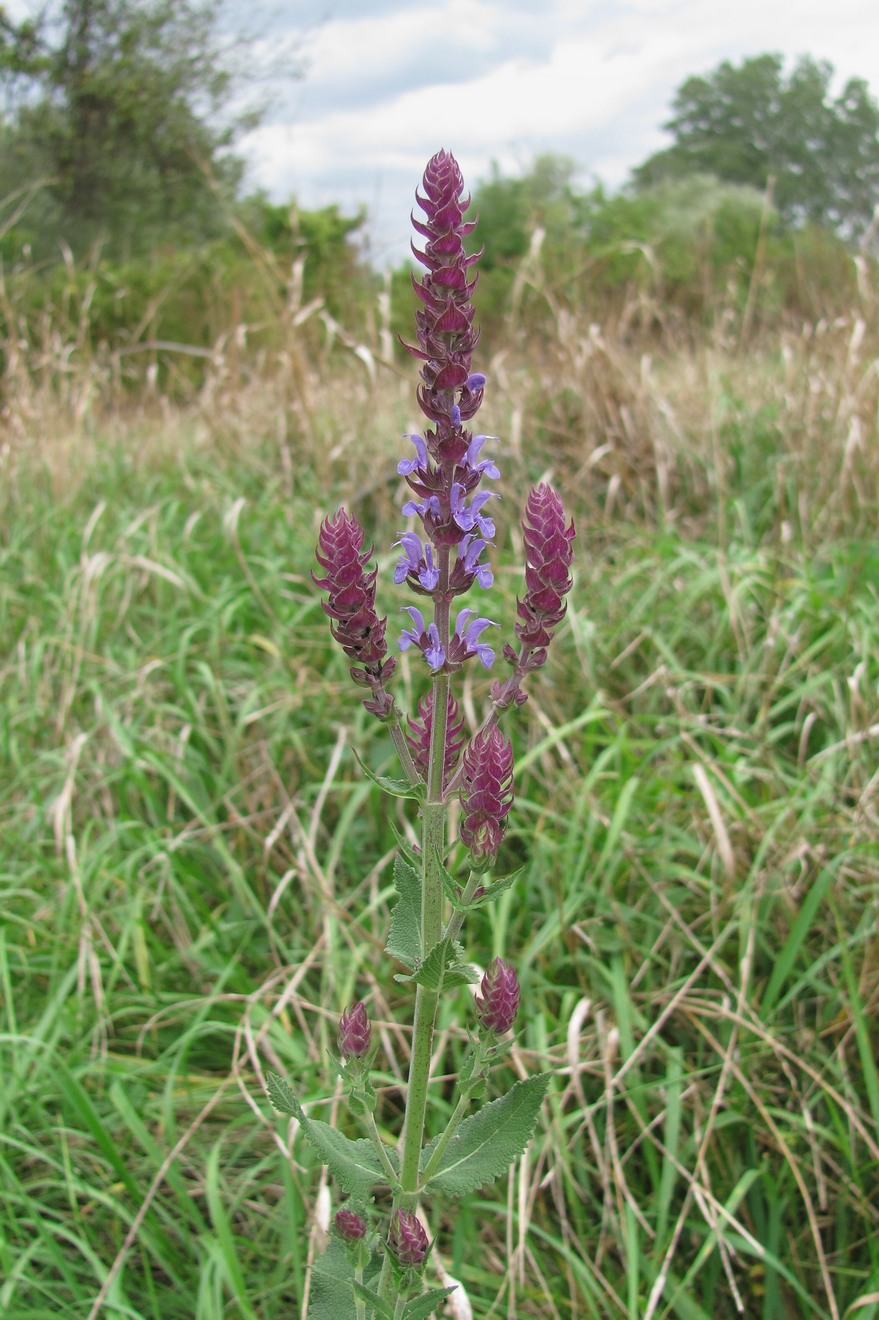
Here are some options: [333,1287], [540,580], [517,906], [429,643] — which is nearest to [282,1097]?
[333,1287]

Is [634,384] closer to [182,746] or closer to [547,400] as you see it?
[547,400]

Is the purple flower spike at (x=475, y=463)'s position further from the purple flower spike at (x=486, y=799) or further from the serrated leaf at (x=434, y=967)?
the serrated leaf at (x=434, y=967)

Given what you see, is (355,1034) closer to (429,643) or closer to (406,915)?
(406,915)

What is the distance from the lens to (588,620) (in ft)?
10.9

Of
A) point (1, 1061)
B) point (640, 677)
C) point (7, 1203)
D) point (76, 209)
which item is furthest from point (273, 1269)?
point (76, 209)

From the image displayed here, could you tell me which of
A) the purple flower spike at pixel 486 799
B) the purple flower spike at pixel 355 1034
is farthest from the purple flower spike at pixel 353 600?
the purple flower spike at pixel 355 1034

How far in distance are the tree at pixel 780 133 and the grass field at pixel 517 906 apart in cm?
3956

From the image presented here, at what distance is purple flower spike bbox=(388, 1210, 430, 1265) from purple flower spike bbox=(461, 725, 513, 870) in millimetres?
416

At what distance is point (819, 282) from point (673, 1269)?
8.42m

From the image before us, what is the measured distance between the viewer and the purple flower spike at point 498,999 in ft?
3.54

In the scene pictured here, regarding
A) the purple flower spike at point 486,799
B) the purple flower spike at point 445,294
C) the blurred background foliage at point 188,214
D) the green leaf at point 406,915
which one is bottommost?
the green leaf at point 406,915

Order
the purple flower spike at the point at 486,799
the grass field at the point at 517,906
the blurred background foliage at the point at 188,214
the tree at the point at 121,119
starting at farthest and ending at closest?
1. the tree at the point at 121,119
2. the blurred background foliage at the point at 188,214
3. the grass field at the point at 517,906
4. the purple flower spike at the point at 486,799

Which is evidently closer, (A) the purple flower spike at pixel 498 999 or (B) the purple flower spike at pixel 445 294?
(B) the purple flower spike at pixel 445 294

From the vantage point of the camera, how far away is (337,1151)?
1135 mm
